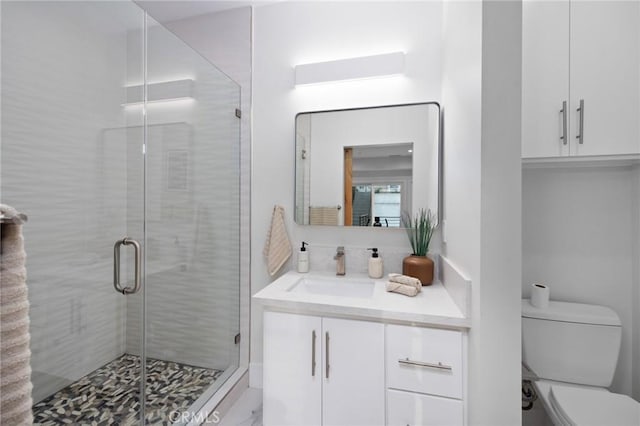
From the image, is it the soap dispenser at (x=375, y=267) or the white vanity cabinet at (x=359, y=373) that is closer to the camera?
the white vanity cabinet at (x=359, y=373)

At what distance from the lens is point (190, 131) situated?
1.71m

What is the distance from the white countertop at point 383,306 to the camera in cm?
121

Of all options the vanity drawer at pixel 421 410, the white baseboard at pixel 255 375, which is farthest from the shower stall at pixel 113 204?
the vanity drawer at pixel 421 410

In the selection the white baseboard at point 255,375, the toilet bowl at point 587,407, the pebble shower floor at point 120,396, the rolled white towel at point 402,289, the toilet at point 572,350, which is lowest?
the white baseboard at point 255,375

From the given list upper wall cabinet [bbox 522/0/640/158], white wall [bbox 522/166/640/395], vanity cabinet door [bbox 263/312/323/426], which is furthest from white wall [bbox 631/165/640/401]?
vanity cabinet door [bbox 263/312/323/426]

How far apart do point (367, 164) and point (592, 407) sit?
1.50 metres

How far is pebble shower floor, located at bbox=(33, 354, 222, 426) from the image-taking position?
1.24m

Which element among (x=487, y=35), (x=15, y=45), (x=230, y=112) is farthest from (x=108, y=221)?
(x=487, y=35)

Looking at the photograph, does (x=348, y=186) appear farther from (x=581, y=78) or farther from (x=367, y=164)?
(x=581, y=78)

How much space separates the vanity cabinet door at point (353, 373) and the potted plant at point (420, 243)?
0.46 meters

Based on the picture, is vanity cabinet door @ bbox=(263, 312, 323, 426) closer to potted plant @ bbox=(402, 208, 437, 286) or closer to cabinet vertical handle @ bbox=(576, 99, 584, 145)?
potted plant @ bbox=(402, 208, 437, 286)

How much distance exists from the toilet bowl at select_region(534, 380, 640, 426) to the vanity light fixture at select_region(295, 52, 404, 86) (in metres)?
1.79

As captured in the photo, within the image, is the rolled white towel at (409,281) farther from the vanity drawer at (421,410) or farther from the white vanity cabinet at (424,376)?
the vanity drawer at (421,410)

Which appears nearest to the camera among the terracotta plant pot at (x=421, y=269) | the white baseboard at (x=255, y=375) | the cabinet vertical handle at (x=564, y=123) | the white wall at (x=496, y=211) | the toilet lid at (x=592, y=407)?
the white wall at (x=496, y=211)
